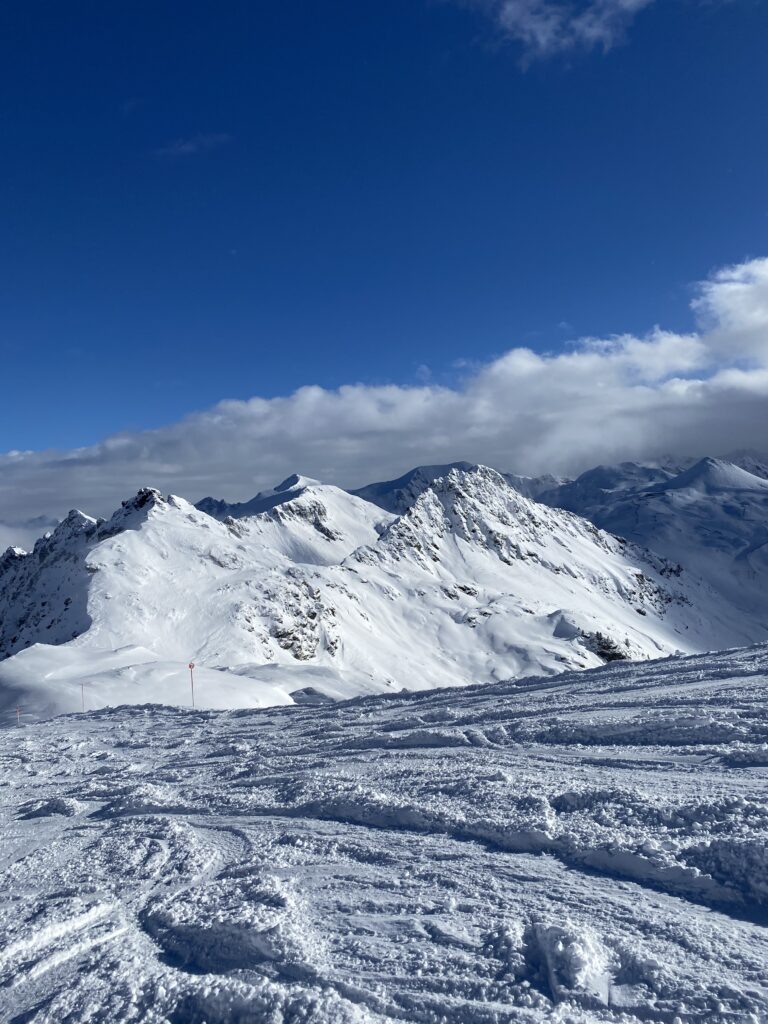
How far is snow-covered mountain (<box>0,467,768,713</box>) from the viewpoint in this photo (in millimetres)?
35969

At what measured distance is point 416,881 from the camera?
545 centimetres

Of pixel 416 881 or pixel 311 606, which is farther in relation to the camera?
pixel 311 606

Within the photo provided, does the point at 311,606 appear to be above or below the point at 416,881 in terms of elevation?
below

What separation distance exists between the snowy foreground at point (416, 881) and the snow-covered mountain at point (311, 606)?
65.5 ft

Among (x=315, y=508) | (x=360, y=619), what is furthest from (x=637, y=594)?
(x=360, y=619)

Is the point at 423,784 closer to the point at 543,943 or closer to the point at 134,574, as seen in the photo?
the point at 543,943

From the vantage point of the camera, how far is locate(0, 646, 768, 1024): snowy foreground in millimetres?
3965

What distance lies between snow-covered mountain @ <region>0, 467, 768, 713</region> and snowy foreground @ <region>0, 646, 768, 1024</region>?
20.0 meters

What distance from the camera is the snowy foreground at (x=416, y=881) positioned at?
396cm

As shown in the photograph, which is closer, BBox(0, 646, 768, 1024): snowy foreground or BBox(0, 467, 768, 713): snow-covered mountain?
BBox(0, 646, 768, 1024): snowy foreground

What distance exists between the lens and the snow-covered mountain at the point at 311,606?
35969 millimetres

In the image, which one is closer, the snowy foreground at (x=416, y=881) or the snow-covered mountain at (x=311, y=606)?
the snowy foreground at (x=416, y=881)

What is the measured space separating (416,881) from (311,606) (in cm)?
6557

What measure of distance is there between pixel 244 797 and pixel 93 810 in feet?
6.21
